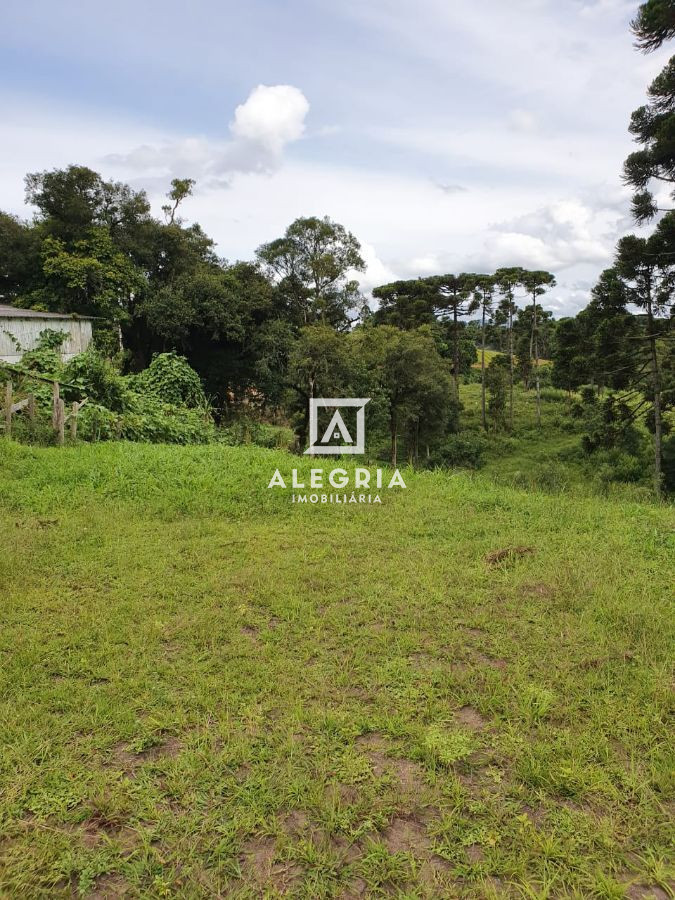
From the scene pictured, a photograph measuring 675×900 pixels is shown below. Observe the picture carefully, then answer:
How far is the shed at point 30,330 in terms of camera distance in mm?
11594

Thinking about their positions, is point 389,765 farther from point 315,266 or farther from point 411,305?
point 411,305

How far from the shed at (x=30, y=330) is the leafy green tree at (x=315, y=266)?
8.54 metres

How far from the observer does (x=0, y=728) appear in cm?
244

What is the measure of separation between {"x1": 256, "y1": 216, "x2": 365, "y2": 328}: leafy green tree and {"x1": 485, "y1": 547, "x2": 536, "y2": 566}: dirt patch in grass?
57.2 feet

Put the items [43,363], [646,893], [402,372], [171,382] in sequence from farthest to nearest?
[402,372] → [171,382] → [43,363] → [646,893]

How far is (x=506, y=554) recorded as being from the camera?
181 inches

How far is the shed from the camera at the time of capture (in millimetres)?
11594

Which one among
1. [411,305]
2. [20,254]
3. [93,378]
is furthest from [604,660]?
[411,305]

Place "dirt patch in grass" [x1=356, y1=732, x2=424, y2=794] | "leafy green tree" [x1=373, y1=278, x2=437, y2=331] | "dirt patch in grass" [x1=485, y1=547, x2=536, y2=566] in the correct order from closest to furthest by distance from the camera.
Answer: "dirt patch in grass" [x1=356, y1=732, x2=424, y2=794] → "dirt patch in grass" [x1=485, y1=547, x2=536, y2=566] → "leafy green tree" [x1=373, y1=278, x2=437, y2=331]

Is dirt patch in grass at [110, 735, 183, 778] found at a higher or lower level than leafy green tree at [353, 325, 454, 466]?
lower

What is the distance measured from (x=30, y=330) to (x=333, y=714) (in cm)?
1320

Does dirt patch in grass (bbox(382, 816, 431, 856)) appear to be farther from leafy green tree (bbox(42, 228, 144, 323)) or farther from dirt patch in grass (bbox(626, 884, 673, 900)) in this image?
leafy green tree (bbox(42, 228, 144, 323))

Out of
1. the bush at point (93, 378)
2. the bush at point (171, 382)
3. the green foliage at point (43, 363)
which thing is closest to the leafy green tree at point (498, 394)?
the bush at point (171, 382)

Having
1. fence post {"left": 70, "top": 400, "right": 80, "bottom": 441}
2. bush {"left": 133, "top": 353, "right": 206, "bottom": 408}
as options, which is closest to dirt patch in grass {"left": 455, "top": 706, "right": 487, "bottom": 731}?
fence post {"left": 70, "top": 400, "right": 80, "bottom": 441}
